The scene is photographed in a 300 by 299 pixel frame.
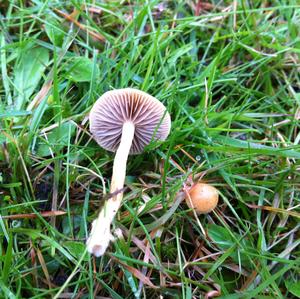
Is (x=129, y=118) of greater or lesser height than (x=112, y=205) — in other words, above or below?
above

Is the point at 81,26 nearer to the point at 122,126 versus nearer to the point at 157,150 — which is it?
the point at 122,126

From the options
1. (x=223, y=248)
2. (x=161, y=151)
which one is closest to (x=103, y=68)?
(x=161, y=151)

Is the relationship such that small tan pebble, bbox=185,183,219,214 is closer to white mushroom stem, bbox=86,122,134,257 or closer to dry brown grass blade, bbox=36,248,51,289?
white mushroom stem, bbox=86,122,134,257

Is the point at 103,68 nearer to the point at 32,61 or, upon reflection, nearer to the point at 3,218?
the point at 32,61

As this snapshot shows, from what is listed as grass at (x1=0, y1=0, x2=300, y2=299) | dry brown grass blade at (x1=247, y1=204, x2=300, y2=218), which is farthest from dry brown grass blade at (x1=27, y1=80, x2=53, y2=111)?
dry brown grass blade at (x1=247, y1=204, x2=300, y2=218)

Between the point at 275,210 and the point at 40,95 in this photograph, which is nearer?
the point at 275,210

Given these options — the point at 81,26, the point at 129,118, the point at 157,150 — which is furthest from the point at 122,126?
the point at 81,26
